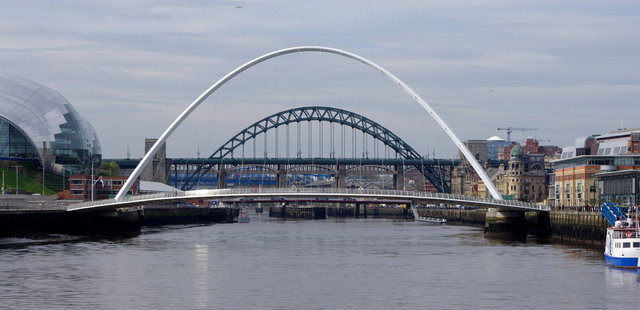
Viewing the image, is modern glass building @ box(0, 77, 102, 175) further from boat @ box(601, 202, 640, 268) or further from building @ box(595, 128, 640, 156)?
boat @ box(601, 202, 640, 268)

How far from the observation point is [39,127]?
162500 millimetres

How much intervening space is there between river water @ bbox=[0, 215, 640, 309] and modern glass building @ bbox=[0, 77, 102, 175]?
66.1m

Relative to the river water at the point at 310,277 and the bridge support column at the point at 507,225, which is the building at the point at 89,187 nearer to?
the river water at the point at 310,277

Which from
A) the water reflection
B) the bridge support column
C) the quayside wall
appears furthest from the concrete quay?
the quayside wall

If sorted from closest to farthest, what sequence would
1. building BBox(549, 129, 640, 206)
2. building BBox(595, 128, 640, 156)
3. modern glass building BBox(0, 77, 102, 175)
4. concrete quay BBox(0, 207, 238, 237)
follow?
concrete quay BBox(0, 207, 238, 237) → building BBox(549, 129, 640, 206) → building BBox(595, 128, 640, 156) → modern glass building BBox(0, 77, 102, 175)

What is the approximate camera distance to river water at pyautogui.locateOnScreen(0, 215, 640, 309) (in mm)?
55656

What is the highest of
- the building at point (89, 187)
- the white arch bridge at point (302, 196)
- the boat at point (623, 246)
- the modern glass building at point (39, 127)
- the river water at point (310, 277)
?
the modern glass building at point (39, 127)

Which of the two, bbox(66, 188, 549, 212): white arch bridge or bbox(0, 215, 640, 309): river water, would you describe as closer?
bbox(0, 215, 640, 309): river water

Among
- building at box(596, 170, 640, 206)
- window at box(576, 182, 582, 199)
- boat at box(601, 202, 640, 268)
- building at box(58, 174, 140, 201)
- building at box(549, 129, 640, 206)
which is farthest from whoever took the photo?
building at box(58, 174, 140, 201)

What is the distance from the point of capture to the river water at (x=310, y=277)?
183ft

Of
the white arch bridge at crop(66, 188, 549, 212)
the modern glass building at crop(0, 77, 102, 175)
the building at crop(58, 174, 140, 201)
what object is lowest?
the white arch bridge at crop(66, 188, 549, 212)

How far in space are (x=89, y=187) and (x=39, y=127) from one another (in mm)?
12480

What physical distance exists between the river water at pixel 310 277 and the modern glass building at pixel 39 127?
66.1 meters

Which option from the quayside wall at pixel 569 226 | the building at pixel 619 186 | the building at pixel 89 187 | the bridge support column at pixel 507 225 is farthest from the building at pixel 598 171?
the building at pixel 89 187
